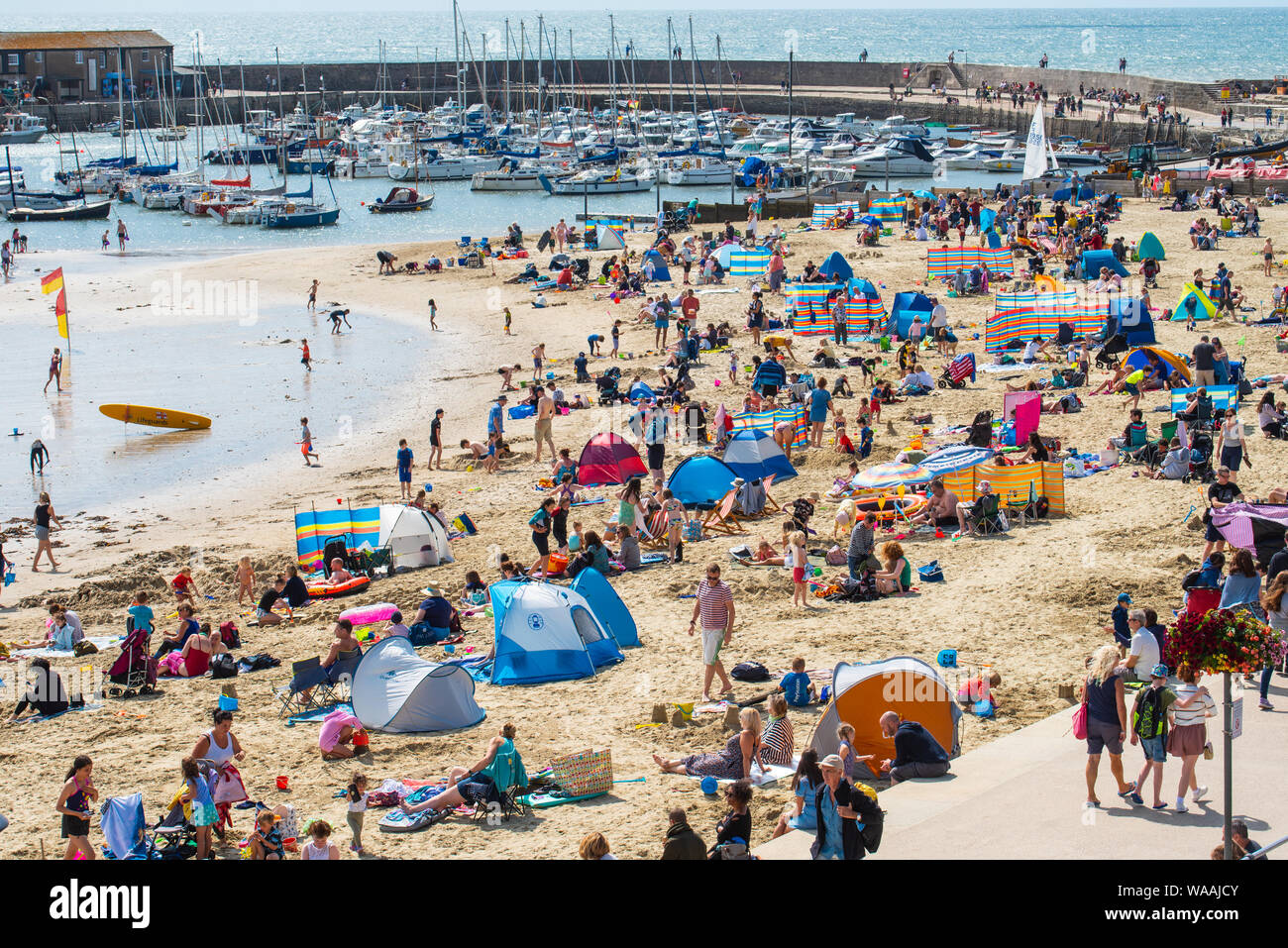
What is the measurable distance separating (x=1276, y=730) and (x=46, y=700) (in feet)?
36.5

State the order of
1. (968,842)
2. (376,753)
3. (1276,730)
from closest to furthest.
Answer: (968,842) < (1276,730) < (376,753)

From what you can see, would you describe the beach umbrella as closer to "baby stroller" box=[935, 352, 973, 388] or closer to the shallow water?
"baby stroller" box=[935, 352, 973, 388]

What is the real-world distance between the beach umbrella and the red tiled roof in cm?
9650

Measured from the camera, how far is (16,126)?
91688mm

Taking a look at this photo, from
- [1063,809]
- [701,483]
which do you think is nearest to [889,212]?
[701,483]

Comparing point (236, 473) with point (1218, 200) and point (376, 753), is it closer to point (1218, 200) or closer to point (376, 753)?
point (376, 753)

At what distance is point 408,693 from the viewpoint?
11.8 metres

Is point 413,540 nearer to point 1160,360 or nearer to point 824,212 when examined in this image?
point 1160,360

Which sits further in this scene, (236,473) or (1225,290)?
(1225,290)

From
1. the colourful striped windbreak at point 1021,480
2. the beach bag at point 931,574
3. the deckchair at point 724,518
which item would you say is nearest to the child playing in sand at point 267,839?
the beach bag at point 931,574

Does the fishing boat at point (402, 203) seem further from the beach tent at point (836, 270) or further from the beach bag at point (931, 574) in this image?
the beach bag at point (931, 574)

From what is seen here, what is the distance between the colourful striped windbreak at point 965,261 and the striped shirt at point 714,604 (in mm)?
21048
